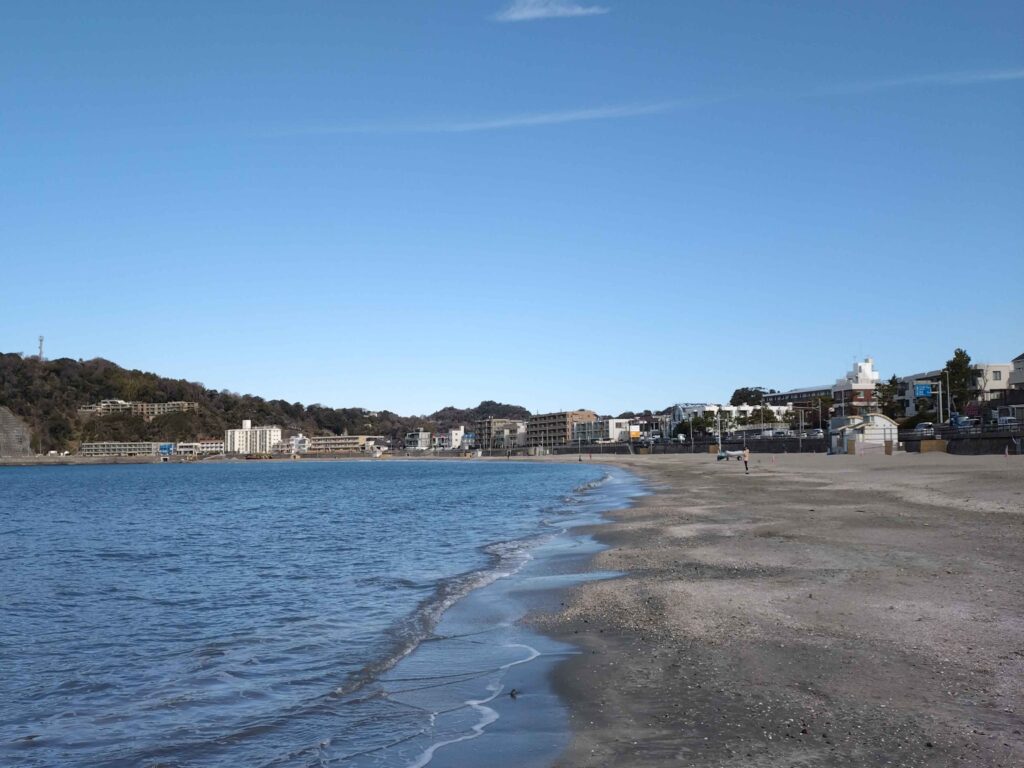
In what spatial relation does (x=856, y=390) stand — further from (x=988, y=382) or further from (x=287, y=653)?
(x=287, y=653)

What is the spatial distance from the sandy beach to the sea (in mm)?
811

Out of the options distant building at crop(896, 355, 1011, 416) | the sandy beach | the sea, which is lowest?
the sea

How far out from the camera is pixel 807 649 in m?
9.28

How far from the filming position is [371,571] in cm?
2034

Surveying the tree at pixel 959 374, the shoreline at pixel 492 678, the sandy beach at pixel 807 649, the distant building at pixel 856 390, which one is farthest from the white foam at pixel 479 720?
→ the distant building at pixel 856 390

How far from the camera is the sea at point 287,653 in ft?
25.5

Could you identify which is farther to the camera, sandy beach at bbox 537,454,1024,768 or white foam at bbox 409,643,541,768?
white foam at bbox 409,643,541,768

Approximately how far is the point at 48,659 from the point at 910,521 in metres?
A: 19.3

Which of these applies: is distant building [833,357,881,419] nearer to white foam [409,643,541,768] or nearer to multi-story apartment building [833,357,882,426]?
multi-story apartment building [833,357,882,426]

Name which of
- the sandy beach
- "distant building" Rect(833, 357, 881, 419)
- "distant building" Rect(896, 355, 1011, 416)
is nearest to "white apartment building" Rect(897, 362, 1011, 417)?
"distant building" Rect(896, 355, 1011, 416)

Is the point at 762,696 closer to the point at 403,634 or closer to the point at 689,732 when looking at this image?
the point at 689,732

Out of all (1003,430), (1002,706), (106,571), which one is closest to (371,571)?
(106,571)

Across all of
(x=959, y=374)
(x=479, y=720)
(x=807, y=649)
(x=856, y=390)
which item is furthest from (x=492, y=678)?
(x=856, y=390)

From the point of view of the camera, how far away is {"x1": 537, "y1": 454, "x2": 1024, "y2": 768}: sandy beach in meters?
6.48
